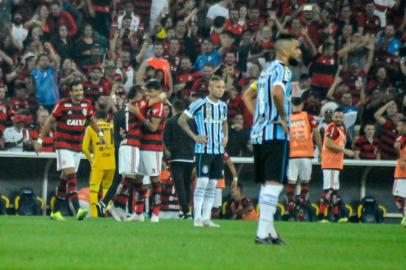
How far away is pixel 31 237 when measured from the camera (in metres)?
17.0

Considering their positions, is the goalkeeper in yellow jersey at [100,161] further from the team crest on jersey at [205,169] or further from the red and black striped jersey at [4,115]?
the team crest on jersey at [205,169]

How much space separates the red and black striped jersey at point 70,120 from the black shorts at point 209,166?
7.12 feet

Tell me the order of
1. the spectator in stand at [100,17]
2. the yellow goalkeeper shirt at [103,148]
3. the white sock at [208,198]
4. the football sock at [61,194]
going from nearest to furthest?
the white sock at [208,198] → the football sock at [61,194] → the yellow goalkeeper shirt at [103,148] → the spectator in stand at [100,17]

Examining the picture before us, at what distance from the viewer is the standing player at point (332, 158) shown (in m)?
27.3

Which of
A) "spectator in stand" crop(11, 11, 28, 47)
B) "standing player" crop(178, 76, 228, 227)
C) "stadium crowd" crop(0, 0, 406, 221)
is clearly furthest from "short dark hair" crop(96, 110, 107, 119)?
"standing player" crop(178, 76, 228, 227)

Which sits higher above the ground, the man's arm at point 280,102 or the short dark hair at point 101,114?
the short dark hair at point 101,114

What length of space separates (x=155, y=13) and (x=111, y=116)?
5042mm

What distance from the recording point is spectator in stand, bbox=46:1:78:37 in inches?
1238

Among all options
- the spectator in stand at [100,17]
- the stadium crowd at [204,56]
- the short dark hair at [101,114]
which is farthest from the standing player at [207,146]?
the spectator in stand at [100,17]

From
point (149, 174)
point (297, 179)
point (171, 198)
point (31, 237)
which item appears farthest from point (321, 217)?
point (31, 237)

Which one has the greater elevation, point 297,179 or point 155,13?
point 155,13

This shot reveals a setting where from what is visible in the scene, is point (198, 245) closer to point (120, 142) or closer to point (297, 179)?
point (120, 142)

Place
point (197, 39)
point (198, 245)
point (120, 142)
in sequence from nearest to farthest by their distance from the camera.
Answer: point (198, 245)
point (120, 142)
point (197, 39)

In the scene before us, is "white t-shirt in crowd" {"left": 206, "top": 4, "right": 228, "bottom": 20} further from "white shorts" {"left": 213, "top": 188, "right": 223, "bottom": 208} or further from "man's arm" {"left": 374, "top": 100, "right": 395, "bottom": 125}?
"white shorts" {"left": 213, "top": 188, "right": 223, "bottom": 208}
